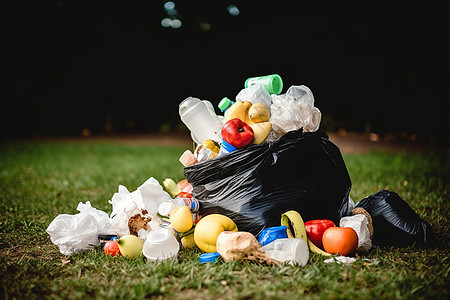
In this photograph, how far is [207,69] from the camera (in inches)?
571

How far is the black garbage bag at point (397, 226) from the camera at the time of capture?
2363mm

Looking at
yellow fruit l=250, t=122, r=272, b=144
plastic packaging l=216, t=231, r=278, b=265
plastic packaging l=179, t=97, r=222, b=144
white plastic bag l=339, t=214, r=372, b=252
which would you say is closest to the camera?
plastic packaging l=216, t=231, r=278, b=265

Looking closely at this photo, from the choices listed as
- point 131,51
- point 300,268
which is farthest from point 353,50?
point 300,268

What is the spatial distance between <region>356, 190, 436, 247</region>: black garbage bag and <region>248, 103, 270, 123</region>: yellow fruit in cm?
103

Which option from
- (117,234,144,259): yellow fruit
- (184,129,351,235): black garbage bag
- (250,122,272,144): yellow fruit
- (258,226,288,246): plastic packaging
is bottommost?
(117,234,144,259): yellow fruit

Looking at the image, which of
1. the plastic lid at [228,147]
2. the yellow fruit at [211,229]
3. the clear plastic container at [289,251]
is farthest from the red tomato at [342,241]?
the plastic lid at [228,147]

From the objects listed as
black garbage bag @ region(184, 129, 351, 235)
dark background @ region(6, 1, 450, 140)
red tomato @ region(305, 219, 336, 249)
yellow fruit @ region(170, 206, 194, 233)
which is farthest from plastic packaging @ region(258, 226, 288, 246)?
dark background @ region(6, 1, 450, 140)

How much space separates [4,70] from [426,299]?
47.4ft

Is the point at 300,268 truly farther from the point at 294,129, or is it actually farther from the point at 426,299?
the point at 294,129

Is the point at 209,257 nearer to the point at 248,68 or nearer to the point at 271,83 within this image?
the point at 271,83

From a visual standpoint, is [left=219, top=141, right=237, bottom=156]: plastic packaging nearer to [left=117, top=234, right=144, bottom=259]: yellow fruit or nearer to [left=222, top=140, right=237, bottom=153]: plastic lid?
[left=222, top=140, right=237, bottom=153]: plastic lid

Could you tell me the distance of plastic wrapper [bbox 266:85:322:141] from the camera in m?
2.42

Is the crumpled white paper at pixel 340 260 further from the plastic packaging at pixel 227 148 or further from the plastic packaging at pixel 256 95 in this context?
the plastic packaging at pixel 256 95

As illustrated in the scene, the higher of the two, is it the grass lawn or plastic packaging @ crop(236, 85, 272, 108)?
plastic packaging @ crop(236, 85, 272, 108)
